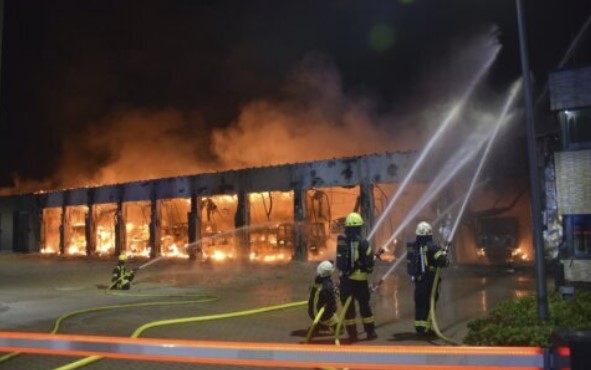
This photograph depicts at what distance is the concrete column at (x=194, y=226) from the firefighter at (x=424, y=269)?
18662mm

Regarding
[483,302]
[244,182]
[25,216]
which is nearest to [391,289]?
[483,302]

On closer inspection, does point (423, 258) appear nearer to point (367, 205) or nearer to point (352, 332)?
point (352, 332)

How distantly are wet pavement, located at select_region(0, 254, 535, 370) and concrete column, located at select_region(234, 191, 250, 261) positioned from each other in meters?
4.10

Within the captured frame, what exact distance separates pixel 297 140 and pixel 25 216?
1776 centimetres

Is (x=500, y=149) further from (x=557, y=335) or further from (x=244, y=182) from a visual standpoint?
(x=557, y=335)

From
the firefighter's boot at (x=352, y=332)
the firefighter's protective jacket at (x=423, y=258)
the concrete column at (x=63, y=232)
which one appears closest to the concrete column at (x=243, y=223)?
the concrete column at (x=63, y=232)

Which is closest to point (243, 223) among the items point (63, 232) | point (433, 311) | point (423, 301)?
point (63, 232)

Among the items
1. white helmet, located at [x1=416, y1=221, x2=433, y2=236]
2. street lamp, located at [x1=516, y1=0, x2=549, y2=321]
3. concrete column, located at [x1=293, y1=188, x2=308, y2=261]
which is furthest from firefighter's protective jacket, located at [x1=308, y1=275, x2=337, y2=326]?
concrete column, located at [x1=293, y1=188, x2=308, y2=261]

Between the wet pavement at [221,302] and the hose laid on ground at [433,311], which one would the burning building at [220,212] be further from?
the hose laid on ground at [433,311]

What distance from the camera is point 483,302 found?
407 inches

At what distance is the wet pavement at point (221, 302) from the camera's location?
7391mm

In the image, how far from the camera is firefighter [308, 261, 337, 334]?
6.99m

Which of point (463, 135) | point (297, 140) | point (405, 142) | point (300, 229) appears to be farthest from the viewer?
point (297, 140)

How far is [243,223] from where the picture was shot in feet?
76.6
